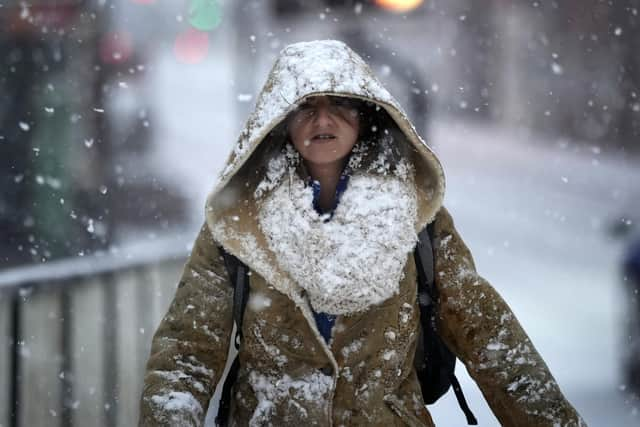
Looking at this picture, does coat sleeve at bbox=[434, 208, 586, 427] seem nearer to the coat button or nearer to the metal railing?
the coat button

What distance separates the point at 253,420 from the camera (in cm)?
235

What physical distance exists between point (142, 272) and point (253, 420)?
9.59ft

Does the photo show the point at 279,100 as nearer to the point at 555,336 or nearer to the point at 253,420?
the point at 253,420

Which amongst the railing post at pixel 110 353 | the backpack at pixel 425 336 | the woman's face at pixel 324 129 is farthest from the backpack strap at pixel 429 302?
the railing post at pixel 110 353

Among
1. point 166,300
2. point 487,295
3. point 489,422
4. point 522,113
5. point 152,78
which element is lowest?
point 489,422

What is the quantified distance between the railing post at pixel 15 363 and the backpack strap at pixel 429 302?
202 centimetres

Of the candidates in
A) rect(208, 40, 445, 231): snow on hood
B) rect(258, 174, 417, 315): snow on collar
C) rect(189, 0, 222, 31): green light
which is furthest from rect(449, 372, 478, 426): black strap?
rect(189, 0, 222, 31): green light

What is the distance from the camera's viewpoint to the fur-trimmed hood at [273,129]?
7.91 ft

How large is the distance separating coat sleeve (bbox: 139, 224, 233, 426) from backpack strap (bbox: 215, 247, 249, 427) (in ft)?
0.06

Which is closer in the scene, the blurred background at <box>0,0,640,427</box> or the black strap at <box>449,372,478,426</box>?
the black strap at <box>449,372,478,426</box>

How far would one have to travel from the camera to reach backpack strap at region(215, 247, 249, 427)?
2.43 metres

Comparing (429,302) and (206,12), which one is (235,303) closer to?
(429,302)

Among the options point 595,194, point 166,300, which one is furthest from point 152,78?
point 166,300

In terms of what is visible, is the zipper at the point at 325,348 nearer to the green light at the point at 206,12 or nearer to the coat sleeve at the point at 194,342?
the coat sleeve at the point at 194,342
